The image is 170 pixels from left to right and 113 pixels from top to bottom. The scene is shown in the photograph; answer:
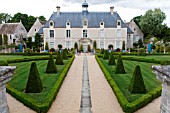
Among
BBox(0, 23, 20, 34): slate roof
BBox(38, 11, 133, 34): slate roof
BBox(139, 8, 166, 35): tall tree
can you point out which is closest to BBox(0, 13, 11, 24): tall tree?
BBox(0, 23, 20, 34): slate roof

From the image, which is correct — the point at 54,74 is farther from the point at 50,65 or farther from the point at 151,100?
the point at 151,100

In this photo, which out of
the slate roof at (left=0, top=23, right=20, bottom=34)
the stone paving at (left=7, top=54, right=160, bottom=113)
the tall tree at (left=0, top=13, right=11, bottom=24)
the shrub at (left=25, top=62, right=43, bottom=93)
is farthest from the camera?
the tall tree at (left=0, top=13, right=11, bottom=24)

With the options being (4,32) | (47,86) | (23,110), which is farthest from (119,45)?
(23,110)

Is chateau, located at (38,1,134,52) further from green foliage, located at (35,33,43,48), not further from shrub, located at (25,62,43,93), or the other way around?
shrub, located at (25,62,43,93)

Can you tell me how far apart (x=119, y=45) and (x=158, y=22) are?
53.3ft

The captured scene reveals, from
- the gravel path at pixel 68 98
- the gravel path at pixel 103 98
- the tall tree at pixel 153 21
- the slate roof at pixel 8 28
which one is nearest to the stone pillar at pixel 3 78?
the gravel path at pixel 68 98

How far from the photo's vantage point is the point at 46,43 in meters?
47.5

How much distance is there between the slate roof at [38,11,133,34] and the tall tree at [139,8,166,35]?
11.8 metres

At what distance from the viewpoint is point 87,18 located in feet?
161

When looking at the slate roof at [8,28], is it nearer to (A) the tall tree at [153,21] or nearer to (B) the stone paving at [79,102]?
(A) the tall tree at [153,21]

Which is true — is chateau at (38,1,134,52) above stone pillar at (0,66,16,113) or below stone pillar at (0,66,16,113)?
above

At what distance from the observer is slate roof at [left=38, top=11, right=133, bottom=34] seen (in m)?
48.2

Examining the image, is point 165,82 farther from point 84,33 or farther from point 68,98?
point 84,33

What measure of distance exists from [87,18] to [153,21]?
19.0 meters
